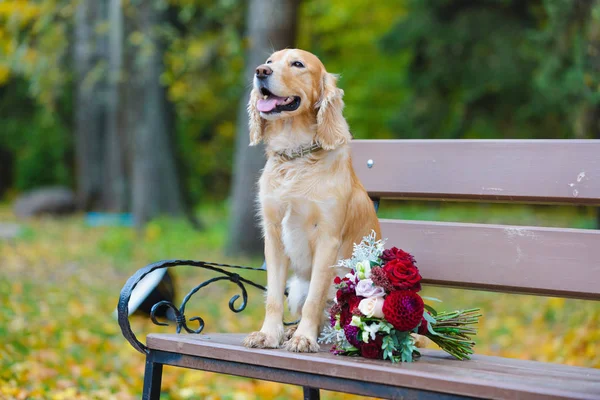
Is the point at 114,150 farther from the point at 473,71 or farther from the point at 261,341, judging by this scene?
the point at 261,341

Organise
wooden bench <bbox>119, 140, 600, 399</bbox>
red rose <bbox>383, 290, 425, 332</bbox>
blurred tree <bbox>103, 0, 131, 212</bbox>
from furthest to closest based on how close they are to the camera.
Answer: blurred tree <bbox>103, 0, 131, 212</bbox> → red rose <bbox>383, 290, 425, 332</bbox> → wooden bench <bbox>119, 140, 600, 399</bbox>

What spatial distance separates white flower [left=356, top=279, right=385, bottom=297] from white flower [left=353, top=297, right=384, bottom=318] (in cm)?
3

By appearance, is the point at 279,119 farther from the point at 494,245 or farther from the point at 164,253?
the point at 164,253

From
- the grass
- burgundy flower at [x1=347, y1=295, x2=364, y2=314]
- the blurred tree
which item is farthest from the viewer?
the blurred tree

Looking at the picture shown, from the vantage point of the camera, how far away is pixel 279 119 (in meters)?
3.07

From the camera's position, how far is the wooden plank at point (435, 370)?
7.13 ft

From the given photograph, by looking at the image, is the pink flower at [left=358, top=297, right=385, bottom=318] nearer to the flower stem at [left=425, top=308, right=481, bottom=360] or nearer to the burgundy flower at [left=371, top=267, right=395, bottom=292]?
the burgundy flower at [left=371, top=267, right=395, bottom=292]

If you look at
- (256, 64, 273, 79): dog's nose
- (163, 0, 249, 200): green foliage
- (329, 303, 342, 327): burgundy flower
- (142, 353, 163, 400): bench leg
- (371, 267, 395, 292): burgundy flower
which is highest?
(163, 0, 249, 200): green foliage

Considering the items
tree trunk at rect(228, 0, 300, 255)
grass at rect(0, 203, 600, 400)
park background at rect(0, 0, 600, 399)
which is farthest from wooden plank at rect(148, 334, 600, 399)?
tree trunk at rect(228, 0, 300, 255)

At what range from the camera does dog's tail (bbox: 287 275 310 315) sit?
10.2 ft

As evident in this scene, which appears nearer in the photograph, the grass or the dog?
the dog

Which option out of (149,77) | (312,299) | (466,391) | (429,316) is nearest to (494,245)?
(429,316)

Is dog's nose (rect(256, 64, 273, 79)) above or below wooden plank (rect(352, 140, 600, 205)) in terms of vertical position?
above

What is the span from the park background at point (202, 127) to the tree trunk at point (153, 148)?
3cm
